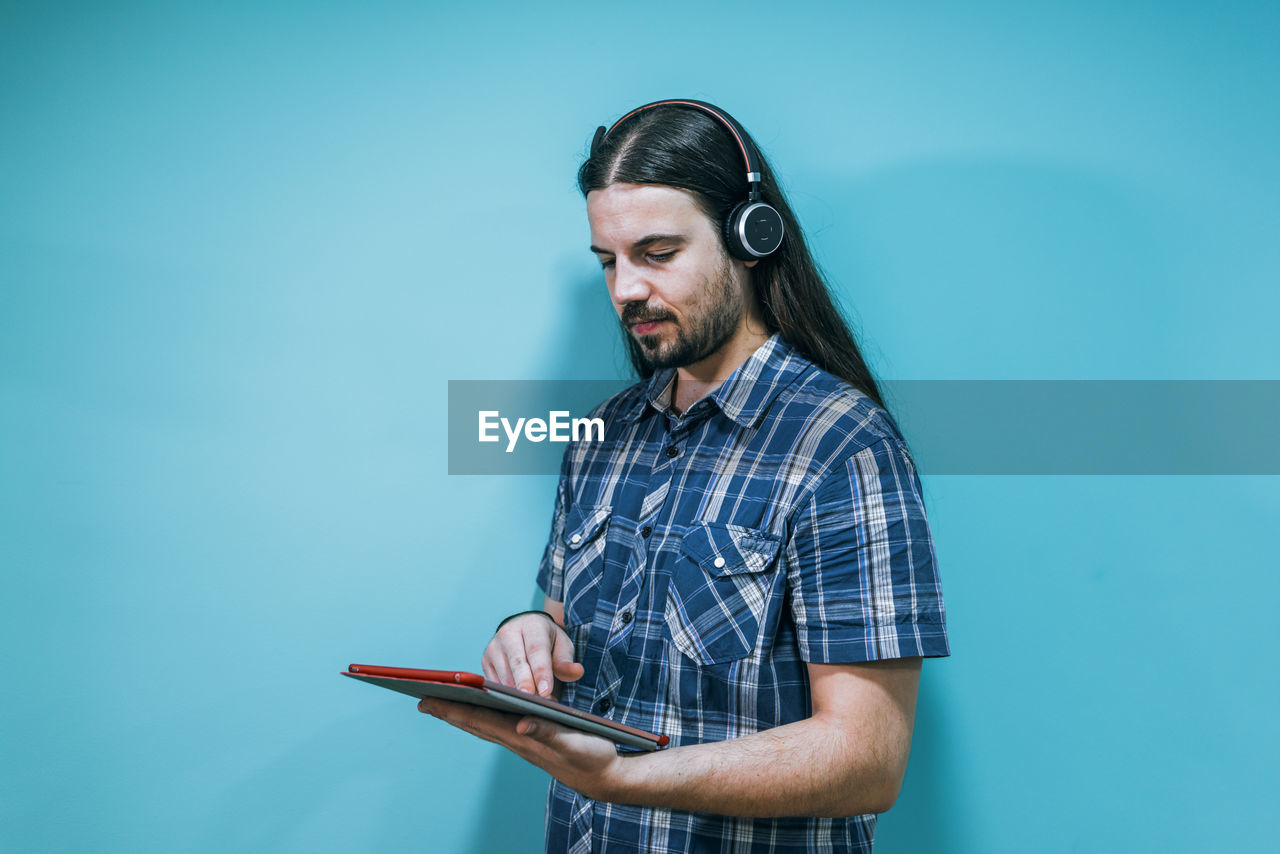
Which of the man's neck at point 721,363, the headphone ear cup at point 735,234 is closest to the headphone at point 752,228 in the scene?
the headphone ear cup at point 735,234

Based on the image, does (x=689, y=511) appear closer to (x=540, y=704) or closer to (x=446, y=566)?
(x=540, y=704)

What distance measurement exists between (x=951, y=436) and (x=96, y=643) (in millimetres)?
1779

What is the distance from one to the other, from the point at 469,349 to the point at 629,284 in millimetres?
536

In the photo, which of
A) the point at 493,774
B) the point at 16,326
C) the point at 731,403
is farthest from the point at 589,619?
the point at 16,326

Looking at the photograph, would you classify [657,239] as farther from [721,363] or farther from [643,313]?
[721,363]

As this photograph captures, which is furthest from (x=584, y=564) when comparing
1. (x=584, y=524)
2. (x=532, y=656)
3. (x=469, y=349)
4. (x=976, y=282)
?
(x=976, y=282)

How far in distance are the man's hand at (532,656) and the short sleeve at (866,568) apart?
1.28ft

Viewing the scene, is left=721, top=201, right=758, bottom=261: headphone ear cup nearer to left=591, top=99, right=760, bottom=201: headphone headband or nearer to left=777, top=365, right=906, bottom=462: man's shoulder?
left=591, top=99, right=760, bottom=201: headphone headband

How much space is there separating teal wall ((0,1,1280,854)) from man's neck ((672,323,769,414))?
1.08ft

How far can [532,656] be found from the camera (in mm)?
1296

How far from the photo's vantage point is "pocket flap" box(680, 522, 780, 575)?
1.19 metres

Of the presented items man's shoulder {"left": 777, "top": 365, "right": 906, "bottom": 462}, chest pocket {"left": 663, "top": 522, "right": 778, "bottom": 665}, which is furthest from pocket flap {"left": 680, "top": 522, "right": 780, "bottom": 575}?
man's shoulder {"left": 777, "top": 365, "right": 906, "bottom": 462}

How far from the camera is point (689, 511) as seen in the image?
4.22 ft

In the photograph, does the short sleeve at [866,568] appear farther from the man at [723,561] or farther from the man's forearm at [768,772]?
the man's forearm at [768,772]
